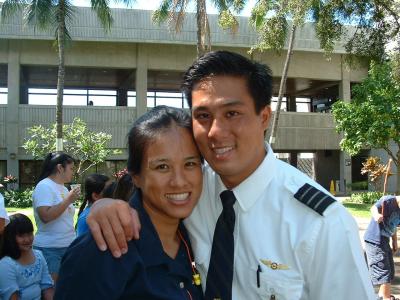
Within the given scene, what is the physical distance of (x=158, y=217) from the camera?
202 cm

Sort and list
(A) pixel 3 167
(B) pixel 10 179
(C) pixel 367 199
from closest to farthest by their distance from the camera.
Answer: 1. (C) pixel 367 199
2. (B) pixel 10 179
3. (A) pixel 3 167

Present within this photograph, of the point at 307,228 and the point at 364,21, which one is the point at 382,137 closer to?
the point at 364,21

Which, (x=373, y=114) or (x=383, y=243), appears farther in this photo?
(x=373, y=114)

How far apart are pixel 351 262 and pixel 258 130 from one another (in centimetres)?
73

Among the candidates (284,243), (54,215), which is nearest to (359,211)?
(54,215)

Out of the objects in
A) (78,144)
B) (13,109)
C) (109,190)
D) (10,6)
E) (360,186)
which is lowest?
(360,186)

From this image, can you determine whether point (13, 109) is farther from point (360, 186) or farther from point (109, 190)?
point (109, 190)

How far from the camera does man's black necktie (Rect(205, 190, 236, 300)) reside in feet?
6.37

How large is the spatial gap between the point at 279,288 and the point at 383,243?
182 inches

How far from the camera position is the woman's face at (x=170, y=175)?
1.94m

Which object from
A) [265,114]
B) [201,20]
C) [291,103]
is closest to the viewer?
[265,114]

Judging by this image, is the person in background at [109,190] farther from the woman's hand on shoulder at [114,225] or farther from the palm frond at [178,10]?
the palm frond at [178,10]

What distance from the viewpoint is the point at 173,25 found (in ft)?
56.0

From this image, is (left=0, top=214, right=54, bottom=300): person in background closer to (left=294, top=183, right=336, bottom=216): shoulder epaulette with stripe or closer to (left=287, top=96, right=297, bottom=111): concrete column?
(left=294, top=183, right=336, bottom=216): shoulder epaulette with stripe
